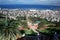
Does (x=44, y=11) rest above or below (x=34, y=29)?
above

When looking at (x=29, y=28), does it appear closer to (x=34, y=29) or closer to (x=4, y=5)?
(x=34, y=29)

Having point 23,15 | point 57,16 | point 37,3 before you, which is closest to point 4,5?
point 23,15

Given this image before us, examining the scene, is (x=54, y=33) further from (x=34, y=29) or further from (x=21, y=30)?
(x=21, y=30)

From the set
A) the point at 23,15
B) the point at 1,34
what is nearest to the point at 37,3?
the point at 23,15

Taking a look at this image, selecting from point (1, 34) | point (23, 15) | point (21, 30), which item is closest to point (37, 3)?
point (23, 15)

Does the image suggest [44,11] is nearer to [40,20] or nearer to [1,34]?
[40,20]

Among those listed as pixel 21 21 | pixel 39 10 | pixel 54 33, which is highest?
pixel 39 10

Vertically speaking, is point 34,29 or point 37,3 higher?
point 37,3
